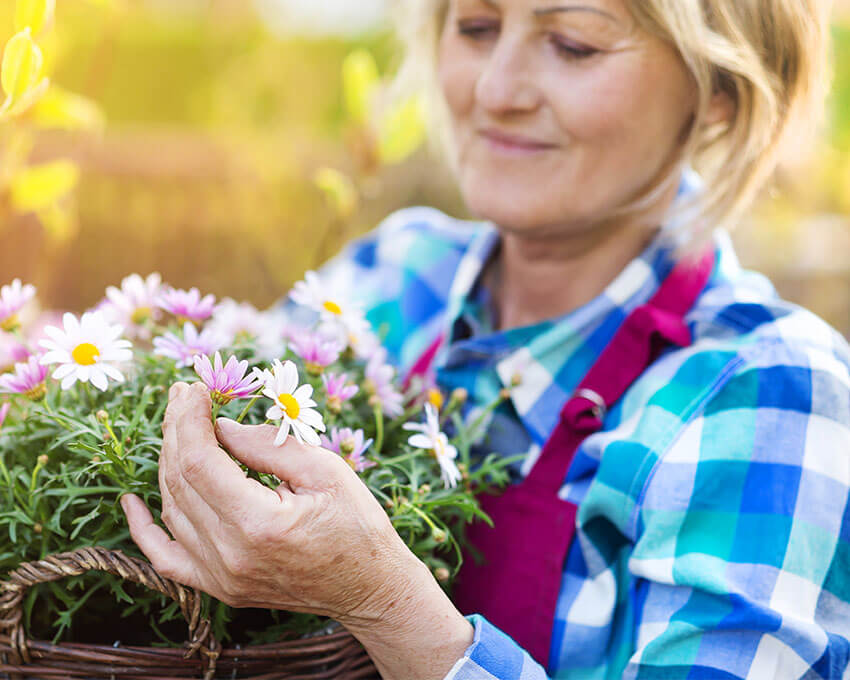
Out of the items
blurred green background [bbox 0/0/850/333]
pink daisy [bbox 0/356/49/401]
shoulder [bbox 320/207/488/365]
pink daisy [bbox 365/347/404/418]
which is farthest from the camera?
blurred green background [bbox 0/0/850/333]

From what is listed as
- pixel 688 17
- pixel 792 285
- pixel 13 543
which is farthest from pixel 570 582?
pixel 792 285

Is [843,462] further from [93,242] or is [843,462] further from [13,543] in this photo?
[93,242]

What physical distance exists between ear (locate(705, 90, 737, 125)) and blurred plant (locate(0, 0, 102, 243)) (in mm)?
812

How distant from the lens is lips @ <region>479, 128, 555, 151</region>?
1.12 metres

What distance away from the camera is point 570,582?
97 cm

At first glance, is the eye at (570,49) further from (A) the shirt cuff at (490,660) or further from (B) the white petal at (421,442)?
(A) the shirt cuff at (490,660)

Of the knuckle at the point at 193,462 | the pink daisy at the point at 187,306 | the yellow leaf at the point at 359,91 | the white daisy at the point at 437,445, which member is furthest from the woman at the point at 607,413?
the yellow leaf at the point at 359,91

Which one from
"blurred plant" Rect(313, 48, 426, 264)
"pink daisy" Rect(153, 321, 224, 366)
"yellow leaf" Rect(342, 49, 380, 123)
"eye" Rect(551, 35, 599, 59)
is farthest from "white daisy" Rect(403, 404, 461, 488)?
"yellow leaf" Rect(342, 49, 380, 123)

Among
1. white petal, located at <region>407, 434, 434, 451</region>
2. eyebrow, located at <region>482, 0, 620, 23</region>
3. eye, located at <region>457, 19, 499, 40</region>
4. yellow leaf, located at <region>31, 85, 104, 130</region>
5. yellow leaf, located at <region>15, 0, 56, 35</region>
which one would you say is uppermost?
eyebrow, located at <region>482, 0, 620, 23</region>

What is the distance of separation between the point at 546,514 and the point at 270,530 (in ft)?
1.44

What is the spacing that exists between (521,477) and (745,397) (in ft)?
0.96

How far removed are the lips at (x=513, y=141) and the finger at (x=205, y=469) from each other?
2.08 feet

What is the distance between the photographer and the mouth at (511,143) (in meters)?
1.12

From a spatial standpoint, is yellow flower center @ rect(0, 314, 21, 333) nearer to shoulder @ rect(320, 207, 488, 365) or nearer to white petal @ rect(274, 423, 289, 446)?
white petal @ rect(274, 423, 289, 446)
